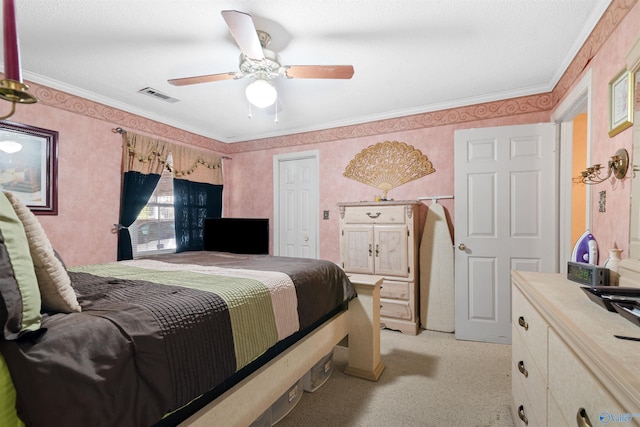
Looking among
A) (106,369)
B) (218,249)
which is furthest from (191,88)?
(106,369)

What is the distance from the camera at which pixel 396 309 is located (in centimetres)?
315

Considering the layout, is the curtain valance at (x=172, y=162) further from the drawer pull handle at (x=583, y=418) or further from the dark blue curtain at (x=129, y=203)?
the drawer pull handle at (x=583, y=418)

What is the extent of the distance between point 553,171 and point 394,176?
60.5 inches

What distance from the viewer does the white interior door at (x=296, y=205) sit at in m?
4.12

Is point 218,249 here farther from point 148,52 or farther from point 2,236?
point 2,236

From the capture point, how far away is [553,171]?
2.68 m

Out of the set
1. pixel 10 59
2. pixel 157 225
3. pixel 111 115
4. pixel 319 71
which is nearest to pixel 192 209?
pixel 157 225

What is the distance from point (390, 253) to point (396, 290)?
406 mm

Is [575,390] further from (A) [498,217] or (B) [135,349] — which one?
(A) [498,217]

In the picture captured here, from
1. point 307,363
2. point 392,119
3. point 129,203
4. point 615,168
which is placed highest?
point 392,119

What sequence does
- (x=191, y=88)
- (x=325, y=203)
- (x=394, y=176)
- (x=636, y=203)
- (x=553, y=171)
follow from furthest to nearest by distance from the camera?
(x=325, y=203), (x=394, y=176), (x=191, y=88), (x=553, y=171), (x=636, y=203)

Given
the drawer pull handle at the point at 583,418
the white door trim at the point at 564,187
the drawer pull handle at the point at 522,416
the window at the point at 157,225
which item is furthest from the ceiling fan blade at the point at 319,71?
the window at the point at 157,225

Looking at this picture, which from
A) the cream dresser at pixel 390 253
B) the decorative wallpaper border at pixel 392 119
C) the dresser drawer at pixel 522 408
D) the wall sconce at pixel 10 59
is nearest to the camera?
the wall sconce at pixel 10 59

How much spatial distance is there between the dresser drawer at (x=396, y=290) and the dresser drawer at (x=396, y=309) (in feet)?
0.18
